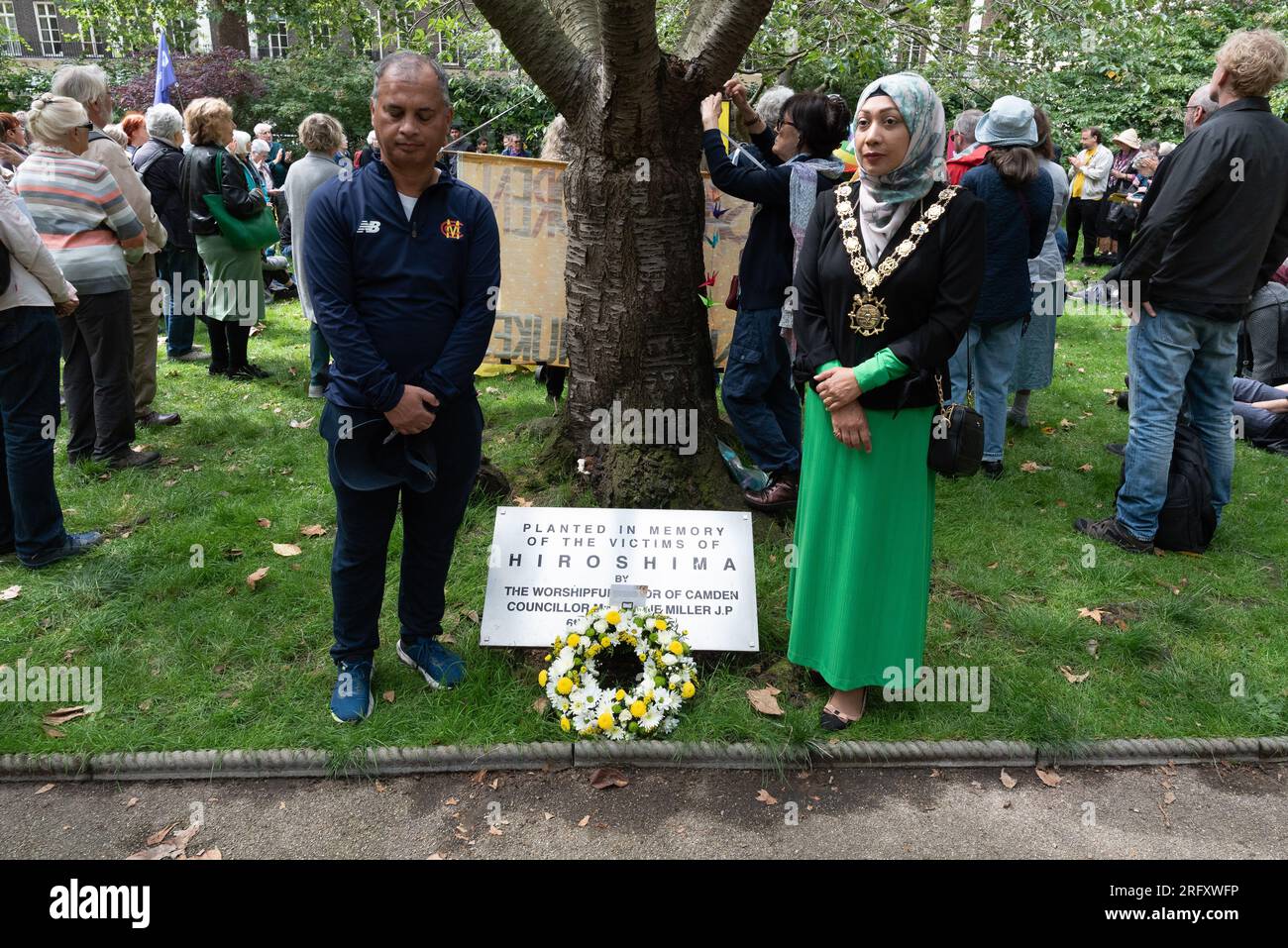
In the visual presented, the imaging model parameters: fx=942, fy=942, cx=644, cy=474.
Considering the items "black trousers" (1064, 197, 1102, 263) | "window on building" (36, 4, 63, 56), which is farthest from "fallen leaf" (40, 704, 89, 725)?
"window on building" (36, 4, 63, 56)

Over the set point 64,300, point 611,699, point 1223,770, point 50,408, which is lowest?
point 1223,770

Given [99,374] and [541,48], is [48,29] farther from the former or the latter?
[541,48]

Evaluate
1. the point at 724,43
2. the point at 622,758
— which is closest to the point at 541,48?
the point at 724,43

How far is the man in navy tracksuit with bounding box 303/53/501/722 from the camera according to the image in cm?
341

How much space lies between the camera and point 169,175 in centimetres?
873

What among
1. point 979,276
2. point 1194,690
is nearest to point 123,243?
point 979,276

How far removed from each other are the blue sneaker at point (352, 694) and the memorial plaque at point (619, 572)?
0.53 meters

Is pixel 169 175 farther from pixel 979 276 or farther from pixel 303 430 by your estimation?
pixel 979 276

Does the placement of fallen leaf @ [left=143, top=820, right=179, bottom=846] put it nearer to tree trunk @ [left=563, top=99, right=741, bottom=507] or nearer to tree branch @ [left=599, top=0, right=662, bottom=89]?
tree trunk @ [left=563, top=99, right=741, bottom=507]

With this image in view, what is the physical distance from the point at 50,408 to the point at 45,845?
8.67ft

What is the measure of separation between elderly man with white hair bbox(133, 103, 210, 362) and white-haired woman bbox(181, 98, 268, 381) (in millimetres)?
325

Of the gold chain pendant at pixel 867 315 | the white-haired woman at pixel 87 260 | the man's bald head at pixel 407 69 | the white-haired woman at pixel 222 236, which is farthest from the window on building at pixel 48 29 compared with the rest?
the gold chain pendant at pixel 867 315

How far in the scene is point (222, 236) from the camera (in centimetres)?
845

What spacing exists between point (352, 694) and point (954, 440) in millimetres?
2611
